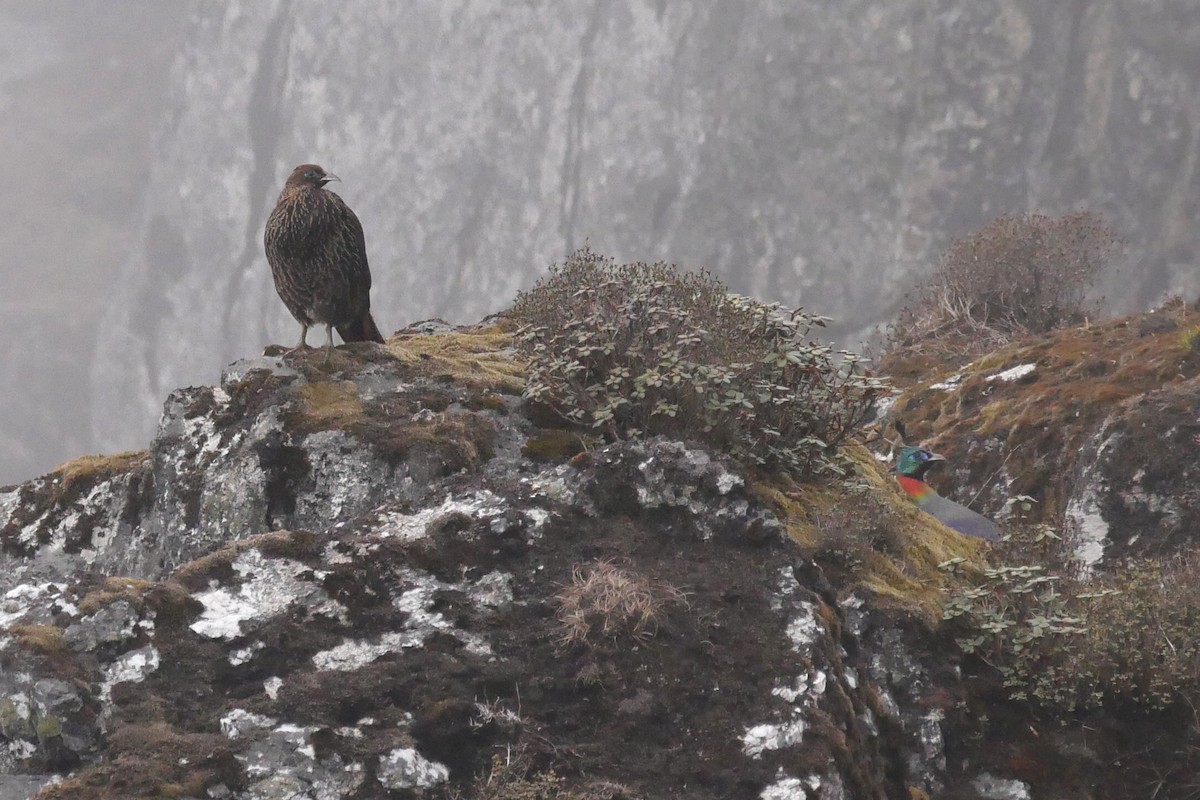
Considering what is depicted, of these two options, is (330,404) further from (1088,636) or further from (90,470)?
(1088,636)

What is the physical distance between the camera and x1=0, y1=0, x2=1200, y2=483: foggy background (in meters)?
59.6

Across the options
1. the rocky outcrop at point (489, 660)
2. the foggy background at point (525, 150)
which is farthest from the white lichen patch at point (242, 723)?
the foggy background at point (525, 150)

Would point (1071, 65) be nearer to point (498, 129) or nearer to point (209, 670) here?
point (498, 129)

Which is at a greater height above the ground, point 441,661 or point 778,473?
point 778,473

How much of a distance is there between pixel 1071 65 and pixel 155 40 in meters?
91.8

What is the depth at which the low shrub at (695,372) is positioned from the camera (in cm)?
645

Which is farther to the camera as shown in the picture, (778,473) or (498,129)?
(498,129)

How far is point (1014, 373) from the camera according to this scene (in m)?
11.5

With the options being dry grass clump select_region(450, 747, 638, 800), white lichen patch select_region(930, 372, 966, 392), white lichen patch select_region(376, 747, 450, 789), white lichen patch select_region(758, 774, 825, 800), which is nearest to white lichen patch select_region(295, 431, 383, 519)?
white lichen patch select_region(376, 747, 450, 789)

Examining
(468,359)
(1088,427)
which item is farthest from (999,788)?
(1088,427)

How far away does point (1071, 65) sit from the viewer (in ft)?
195

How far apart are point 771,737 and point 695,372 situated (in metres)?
2.51

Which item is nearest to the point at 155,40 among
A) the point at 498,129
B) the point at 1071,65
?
the point at 498,129

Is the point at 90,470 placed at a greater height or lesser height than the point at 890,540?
greater
